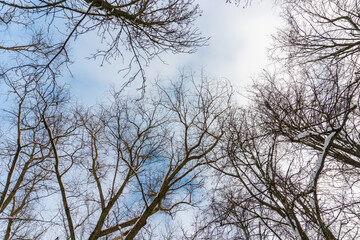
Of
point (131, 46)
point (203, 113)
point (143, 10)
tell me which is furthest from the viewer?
point (203, 113)

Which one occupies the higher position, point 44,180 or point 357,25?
point 44,180

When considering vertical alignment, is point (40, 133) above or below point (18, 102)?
above

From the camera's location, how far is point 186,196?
6.11m

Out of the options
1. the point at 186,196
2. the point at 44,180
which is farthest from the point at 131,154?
the point at 44,180

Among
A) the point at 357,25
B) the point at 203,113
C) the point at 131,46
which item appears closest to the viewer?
the point at 131,46

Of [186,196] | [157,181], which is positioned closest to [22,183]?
[157,181]

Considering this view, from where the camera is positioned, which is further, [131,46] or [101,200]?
[101,200]

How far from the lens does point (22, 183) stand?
7.22m

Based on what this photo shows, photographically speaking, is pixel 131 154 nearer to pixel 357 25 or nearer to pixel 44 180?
pixel 44 180

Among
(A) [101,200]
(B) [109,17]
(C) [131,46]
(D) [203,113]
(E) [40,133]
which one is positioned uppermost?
(E) [40,133]

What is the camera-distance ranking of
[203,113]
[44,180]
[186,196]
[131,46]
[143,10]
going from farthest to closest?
1. [44,180]
2. [203,113]
3. [186,196]
4. [131,46]
5. [143,10]

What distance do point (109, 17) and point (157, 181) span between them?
531 cm

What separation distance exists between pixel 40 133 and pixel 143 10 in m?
6.17

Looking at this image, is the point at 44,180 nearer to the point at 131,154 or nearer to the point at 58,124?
the point at 58,124
